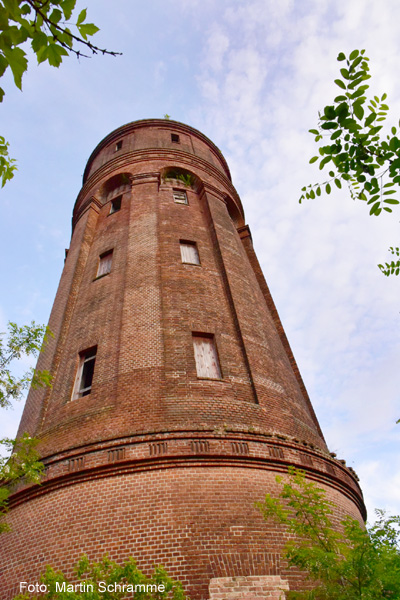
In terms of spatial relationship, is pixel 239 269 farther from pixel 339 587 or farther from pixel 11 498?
pixel 339 587

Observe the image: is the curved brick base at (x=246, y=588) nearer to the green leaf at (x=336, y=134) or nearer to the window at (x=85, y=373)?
the window at (x=85, y=373)

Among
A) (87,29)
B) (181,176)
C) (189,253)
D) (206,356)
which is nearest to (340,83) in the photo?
(87,29)

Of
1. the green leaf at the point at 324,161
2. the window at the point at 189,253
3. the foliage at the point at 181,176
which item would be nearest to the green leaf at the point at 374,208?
the green leaf at the point at 324,161

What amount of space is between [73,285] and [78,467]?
6.91m

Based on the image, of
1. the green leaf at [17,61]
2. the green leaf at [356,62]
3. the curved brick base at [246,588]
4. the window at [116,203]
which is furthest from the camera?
the window at [116,203]

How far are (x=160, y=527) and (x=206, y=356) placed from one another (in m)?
4.27

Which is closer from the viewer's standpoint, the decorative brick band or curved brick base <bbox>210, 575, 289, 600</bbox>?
curved brick base <bbox>210, 575, 289, 600</bbox>

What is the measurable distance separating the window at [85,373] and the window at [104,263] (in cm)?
326

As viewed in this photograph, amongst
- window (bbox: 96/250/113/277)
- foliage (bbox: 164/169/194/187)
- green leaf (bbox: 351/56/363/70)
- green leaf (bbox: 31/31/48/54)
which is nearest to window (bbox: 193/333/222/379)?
window (bbox: 96/250/113/277)

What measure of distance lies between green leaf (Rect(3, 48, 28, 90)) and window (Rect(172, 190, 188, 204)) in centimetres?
1370

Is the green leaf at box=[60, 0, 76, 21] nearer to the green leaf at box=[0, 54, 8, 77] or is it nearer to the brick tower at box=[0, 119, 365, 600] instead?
the green leaf at box=[0, 54, 8, 77]

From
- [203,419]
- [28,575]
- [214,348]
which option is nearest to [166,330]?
[214,348]

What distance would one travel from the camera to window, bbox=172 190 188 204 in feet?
52.8

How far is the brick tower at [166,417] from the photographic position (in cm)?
685
